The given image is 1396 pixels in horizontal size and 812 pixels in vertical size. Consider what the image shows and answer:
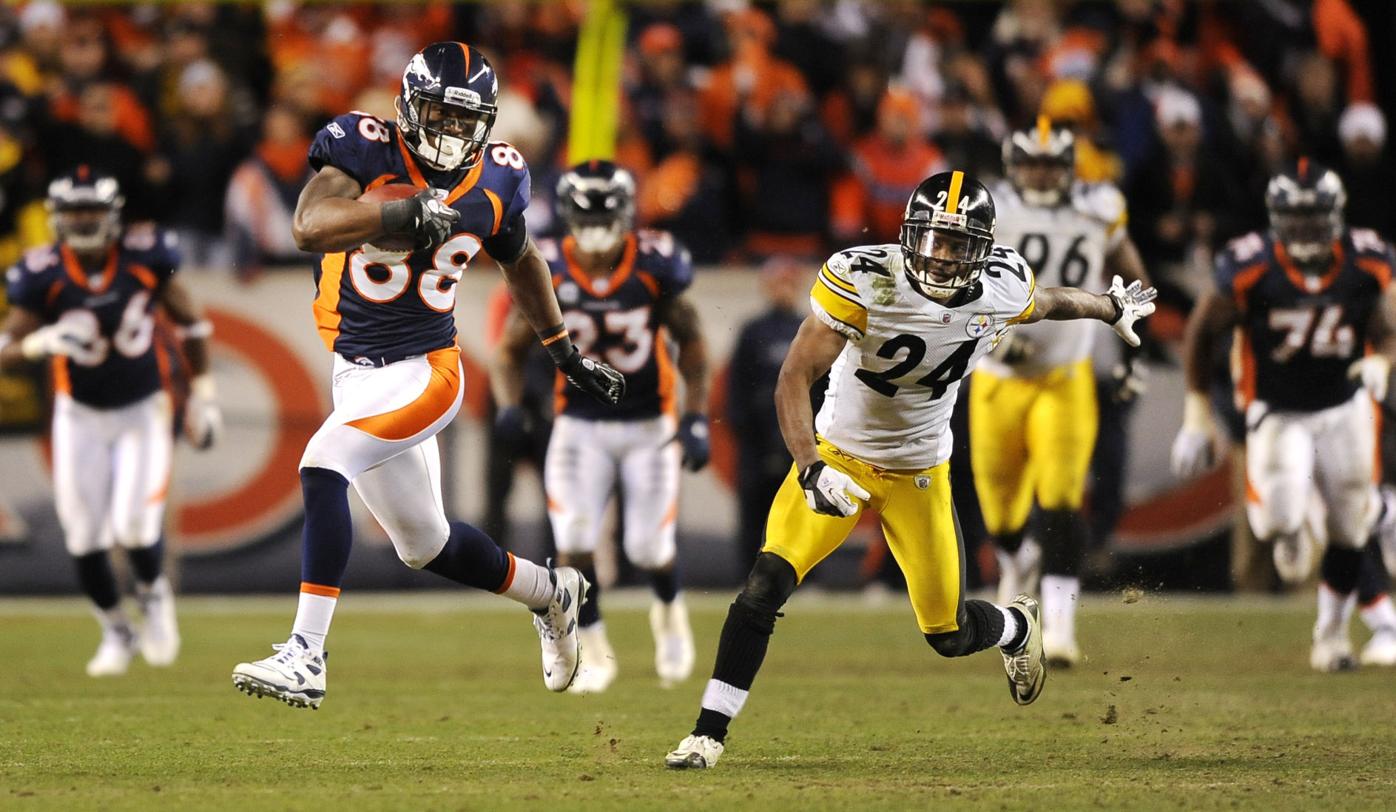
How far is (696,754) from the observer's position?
5477mm

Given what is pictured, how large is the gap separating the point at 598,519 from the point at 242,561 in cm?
373

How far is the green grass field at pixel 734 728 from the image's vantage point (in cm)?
515

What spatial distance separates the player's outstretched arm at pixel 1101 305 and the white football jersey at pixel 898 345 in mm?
60

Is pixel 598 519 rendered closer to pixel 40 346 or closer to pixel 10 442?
pixel 40 346

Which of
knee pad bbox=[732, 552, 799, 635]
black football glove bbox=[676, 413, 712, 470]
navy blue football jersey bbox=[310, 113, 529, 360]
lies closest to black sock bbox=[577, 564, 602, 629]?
black football glove bbox=[676, 413, 712, 470]

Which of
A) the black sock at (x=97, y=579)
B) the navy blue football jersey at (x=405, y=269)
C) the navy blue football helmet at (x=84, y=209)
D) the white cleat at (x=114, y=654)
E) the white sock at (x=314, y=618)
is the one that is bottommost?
the white cleat at (x=114, y=654)

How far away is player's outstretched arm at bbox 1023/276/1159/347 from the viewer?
596 centimetres

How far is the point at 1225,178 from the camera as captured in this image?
37.6 feet

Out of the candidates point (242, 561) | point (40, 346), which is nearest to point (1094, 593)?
point (242, 561)

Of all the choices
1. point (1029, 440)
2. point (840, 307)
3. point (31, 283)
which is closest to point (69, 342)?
point (31, 283)

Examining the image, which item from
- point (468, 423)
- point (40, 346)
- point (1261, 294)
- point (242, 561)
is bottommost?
point (242, 561)

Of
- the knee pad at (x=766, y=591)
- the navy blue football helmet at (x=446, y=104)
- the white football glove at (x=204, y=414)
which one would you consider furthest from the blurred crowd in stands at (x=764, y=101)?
the knee pad at (x=766, y=591)

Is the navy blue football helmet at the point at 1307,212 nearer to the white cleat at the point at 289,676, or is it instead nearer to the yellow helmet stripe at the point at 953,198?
the yellow helmet stripe at the point at 953,198

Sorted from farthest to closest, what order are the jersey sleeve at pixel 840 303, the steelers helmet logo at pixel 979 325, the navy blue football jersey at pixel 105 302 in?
the navy blue football jersey at pixel 105 302, the steelers helmet logo at pixel 979 325, the jersey sleeve at pixel 840 303
